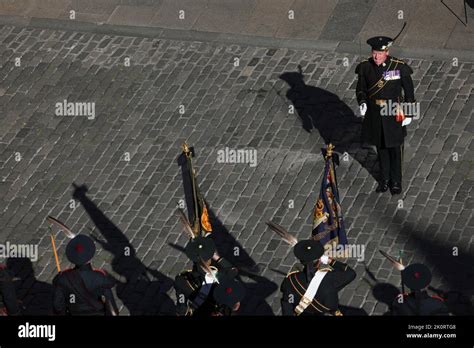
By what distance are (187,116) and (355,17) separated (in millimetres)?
3506

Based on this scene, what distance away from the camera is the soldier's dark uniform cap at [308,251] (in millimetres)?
14047

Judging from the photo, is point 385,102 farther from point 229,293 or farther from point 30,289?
point 30,289

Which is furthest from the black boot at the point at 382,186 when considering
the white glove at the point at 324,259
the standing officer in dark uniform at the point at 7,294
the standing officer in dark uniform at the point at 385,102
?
the standing officer in dark uniform at the point at 7,294

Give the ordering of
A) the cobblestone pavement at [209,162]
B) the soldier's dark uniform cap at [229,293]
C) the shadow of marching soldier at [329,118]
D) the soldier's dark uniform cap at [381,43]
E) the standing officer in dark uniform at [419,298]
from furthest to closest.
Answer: the shadow of marching soldier at [329,118], the soldier's dark uniform cap at [381,43], the cobblestone pavement at [209,162], the soldier's dark uniform cap at [229,293], the standing officer in dark uniform at [419,298]

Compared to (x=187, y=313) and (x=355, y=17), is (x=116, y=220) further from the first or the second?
(x=355, y=17)

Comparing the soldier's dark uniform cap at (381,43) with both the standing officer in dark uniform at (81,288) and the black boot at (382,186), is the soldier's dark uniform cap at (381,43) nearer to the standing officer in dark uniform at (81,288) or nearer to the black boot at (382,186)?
the black boot at (382,186)

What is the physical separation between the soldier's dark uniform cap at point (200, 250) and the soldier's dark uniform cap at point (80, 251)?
3.59 feet

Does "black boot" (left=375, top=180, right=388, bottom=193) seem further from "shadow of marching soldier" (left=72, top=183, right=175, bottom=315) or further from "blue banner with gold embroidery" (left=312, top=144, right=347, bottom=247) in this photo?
"shadow of marching soldier" (left=72, top=183, right=175, bottom=315)

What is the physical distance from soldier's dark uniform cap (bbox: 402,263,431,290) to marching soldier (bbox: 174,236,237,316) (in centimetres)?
192

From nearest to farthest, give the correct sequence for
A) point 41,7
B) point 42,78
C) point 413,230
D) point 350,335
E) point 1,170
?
point 350,335, point 413,230, point 1,170, point 42,78, point 41,7

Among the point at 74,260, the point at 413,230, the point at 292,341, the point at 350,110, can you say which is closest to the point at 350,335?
the point at 292,341

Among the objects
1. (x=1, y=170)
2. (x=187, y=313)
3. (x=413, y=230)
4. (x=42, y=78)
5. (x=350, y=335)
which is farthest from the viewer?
(x=42, y=78)

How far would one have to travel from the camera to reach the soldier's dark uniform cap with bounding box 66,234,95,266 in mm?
14633

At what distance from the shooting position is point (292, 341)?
38.5 ft
